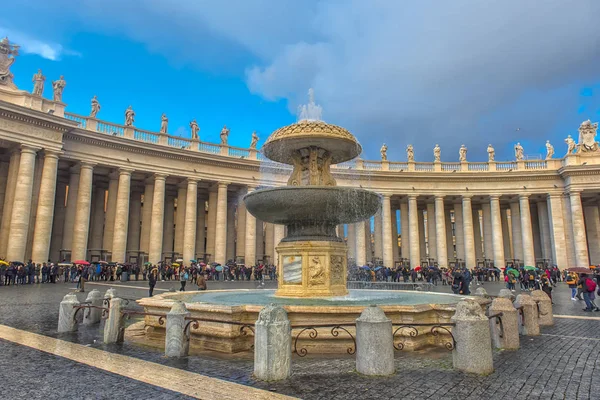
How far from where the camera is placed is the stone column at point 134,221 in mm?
44678

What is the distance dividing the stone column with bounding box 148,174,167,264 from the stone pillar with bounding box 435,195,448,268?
32.1 m

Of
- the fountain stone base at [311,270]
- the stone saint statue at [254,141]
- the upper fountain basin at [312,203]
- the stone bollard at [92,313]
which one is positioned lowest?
the stone bollard at [92,313]

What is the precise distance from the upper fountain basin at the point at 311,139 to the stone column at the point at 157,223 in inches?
1165

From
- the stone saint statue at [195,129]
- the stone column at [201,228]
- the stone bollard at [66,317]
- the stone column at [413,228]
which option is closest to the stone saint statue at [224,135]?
the stone saint statue at [195,129]

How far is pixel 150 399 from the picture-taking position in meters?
5.05

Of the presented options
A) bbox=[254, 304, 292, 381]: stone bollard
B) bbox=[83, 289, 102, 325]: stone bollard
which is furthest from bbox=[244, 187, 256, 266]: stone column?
bbox=[254, 304, 292, 381]: stone bollard

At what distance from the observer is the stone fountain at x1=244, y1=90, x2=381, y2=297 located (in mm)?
11109

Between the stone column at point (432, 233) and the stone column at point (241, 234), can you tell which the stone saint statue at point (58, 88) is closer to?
the stone column at point (241, 234)

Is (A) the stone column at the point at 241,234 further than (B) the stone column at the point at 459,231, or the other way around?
(B) the stone column at the point at 459,231

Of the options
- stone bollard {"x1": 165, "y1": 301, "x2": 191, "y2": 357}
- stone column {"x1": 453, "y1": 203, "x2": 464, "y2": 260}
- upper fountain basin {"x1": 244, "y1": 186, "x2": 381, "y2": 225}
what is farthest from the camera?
stone column {"x1": 453, "y1": 203, "x2": 464, "y2": 260}

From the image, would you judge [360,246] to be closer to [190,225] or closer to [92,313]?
[190,225]

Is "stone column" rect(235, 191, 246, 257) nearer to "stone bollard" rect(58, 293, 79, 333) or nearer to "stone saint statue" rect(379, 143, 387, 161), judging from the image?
"stone saint statue" rect(379, 143, 387, 161)

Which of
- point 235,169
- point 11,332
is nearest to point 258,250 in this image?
point 235,169

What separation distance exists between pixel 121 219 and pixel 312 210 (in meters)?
31.7
